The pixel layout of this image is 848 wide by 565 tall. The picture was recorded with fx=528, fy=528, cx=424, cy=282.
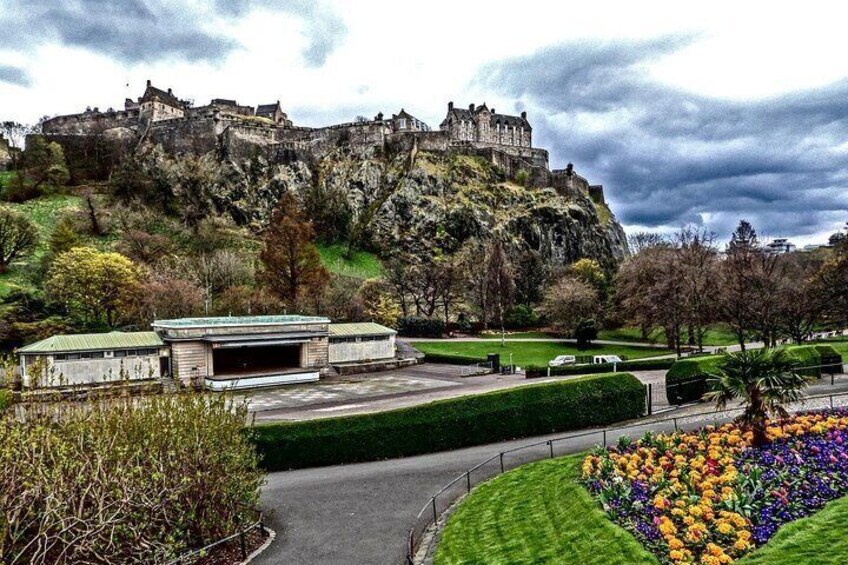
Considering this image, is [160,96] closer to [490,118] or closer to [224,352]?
[490,118]

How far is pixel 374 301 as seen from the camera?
206 ft

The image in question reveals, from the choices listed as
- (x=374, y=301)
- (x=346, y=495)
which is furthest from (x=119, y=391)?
(x=374, y=301)

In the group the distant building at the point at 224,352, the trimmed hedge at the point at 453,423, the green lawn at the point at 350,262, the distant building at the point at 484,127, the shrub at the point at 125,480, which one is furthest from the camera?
the distant building at the point at 484,127

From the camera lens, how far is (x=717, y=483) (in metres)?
11.2

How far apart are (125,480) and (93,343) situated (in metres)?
30.6

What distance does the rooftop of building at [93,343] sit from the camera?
111ft

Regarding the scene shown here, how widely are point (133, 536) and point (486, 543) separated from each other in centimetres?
692

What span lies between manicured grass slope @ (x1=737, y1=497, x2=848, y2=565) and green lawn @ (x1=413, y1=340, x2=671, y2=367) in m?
37.5

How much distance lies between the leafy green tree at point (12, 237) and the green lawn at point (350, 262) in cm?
3672

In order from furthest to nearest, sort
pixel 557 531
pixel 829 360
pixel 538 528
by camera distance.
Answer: pixel 829 360
pixel 538 528
pixel 557 531

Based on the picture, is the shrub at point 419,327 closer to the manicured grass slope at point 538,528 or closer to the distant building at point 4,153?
the manicured grass slope at point 538,528

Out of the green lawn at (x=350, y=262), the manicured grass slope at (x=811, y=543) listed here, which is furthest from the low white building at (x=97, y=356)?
the green lawn at (x=350, y=262)

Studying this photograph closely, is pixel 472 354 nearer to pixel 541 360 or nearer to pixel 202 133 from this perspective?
pixel 541 360

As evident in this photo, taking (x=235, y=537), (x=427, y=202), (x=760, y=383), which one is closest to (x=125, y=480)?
(x=235, y=537)
